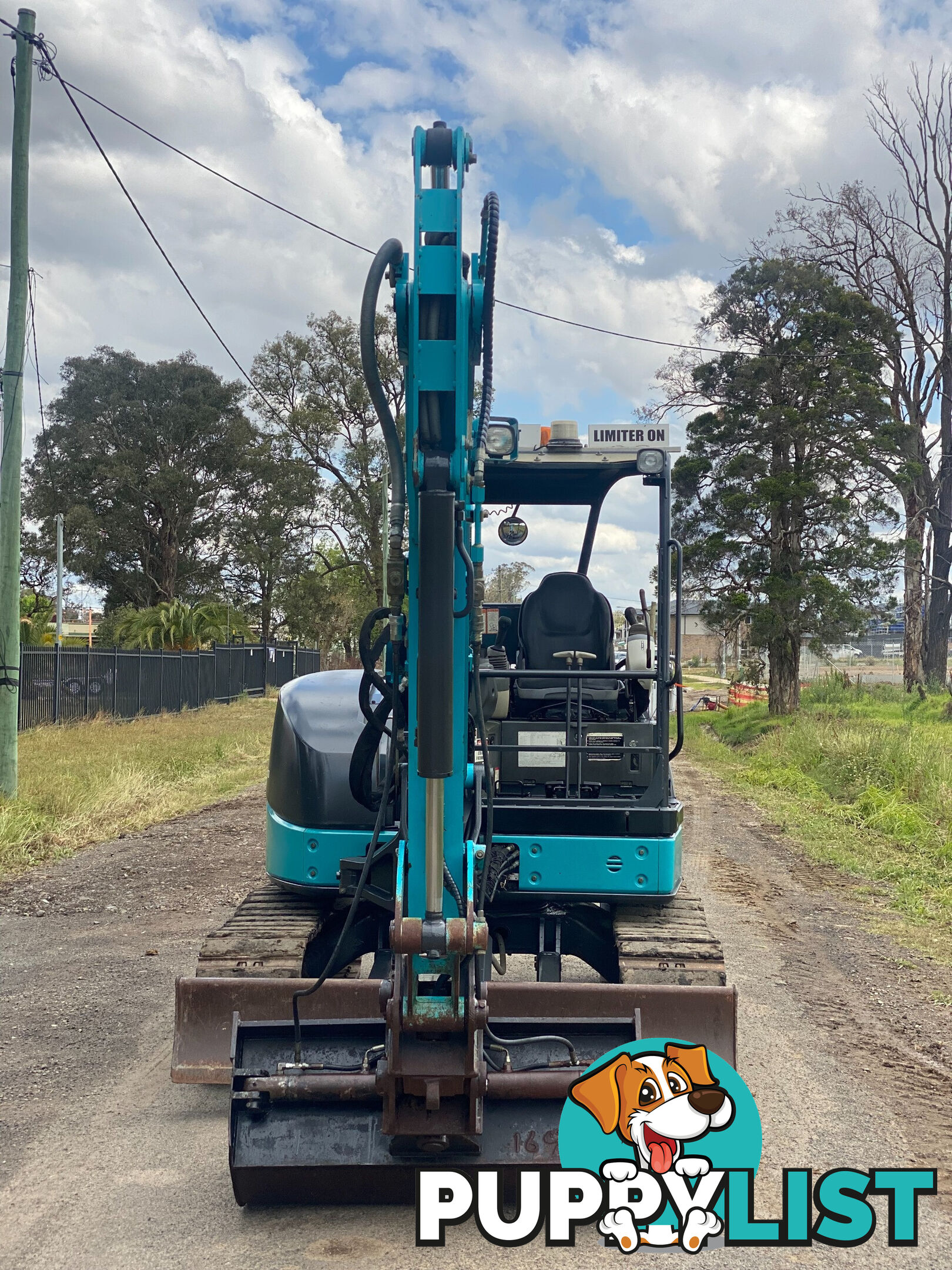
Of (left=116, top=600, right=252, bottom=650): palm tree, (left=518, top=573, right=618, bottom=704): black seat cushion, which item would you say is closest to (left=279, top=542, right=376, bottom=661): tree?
(left=116, top=600, right=252, bottom=650): palm tree

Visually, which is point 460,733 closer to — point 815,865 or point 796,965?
point 796,965

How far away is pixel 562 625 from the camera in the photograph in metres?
6.04

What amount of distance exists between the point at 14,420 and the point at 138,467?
35048 millimetres

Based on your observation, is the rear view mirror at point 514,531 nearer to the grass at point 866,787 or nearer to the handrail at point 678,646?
the handrail at point 678,646

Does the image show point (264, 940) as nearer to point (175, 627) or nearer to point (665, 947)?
point (665, 947)

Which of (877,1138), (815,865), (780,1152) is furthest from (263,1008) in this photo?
(815,865)

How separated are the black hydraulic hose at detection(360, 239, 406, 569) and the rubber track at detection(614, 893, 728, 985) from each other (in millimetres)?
2076

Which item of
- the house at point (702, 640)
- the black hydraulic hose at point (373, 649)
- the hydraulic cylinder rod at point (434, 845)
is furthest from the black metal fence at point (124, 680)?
the hydraulic cylinder rod at point (434, 845)

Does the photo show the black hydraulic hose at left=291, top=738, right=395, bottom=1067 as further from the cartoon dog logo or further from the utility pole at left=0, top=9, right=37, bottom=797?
the utility pole at left=0, top=9, right=37, bottom=797

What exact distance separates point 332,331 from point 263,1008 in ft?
133

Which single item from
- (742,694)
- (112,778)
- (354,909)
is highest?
(354,909)

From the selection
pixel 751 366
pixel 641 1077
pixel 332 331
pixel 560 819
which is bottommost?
pixel 641 1077

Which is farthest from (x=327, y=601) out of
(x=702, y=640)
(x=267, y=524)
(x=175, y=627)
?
(x=702, y=640)

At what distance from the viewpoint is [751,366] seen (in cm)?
2678
